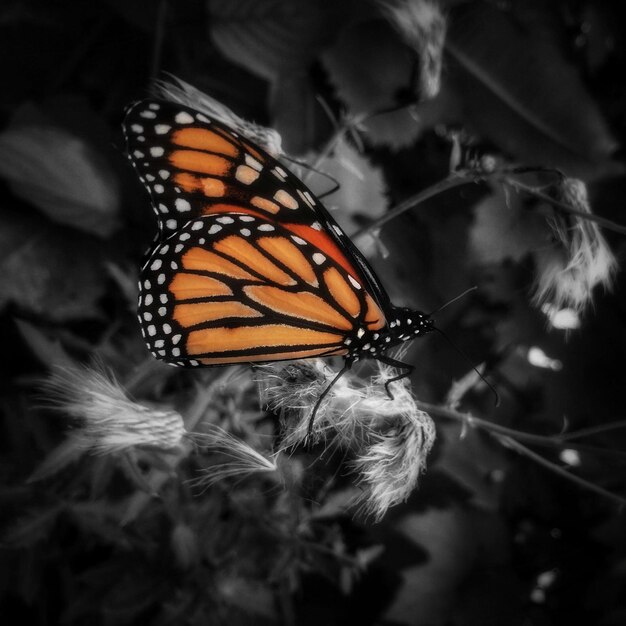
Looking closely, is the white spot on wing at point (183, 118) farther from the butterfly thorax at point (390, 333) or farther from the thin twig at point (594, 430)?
the thin twig at point (594, 430)

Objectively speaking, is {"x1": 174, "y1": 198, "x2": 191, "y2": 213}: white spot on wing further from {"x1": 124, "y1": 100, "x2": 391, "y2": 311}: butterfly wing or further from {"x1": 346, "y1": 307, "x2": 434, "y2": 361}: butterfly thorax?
{"x1": 346, "y1": 307, "x2": 434, "y2": 361}: butterfly thorax

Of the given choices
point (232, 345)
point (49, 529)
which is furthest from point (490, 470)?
point (49, 529)

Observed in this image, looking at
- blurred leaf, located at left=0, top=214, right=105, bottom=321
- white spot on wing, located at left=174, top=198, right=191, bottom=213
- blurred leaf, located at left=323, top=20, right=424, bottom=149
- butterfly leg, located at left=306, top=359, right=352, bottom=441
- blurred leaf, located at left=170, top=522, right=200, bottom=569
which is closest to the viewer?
butterfly leg, located at left=306, top=359, right=352, bottom=441

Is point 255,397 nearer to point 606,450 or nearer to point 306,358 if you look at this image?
point 306,358

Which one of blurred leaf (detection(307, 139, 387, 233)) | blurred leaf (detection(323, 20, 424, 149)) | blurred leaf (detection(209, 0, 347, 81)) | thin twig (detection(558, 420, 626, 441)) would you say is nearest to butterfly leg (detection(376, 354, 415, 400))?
thin twig (detection(558, 420, 626, 441))

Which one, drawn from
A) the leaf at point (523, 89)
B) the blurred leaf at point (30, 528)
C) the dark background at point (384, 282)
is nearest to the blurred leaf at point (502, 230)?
the dark background at point (384, 282)

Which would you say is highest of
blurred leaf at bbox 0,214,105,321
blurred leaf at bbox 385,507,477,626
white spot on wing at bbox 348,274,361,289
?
white spot on wing at bbox 348,274,361,289
